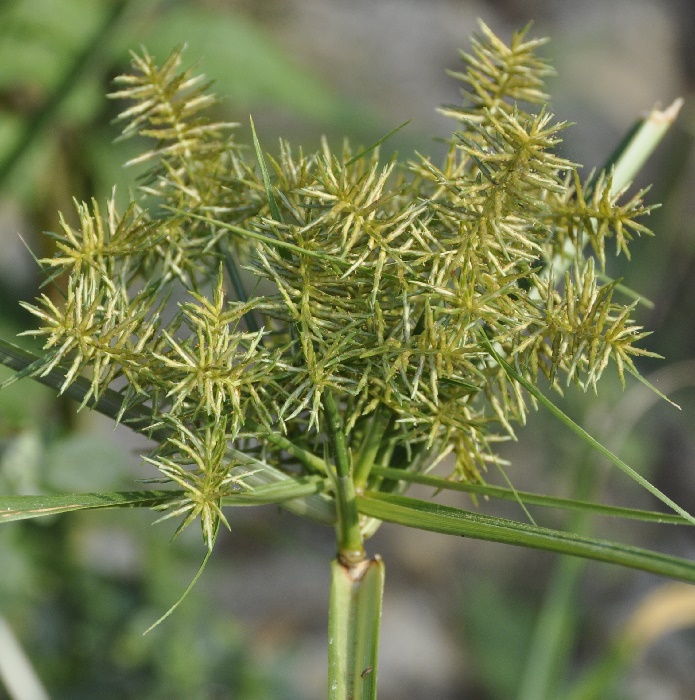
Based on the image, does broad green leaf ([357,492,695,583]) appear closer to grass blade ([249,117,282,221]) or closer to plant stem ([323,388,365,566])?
plant stem ([323,388,365,566])

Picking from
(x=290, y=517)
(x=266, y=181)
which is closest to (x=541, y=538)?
(x=266, y=181)

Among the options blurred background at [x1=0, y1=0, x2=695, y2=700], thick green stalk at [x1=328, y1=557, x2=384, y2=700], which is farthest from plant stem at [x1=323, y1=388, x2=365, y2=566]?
blurred background at [x1=0, y1=0, x2=695, y2=700]

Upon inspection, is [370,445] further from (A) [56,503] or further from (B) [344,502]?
(A) [56,503]

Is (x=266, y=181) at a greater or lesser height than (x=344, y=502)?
greater

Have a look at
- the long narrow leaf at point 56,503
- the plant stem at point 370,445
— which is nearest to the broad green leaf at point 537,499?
the plant stem at point 370,445

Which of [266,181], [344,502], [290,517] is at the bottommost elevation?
[290,517]

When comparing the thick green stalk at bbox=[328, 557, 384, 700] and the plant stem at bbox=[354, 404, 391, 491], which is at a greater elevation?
the plant stem at bbox=[354, 404, 391, 491]

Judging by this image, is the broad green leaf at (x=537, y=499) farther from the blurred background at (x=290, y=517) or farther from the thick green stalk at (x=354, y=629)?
the blurred background at (x=290, y=517)

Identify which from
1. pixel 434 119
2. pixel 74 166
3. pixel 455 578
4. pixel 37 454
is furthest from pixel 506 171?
pixel 434 119
